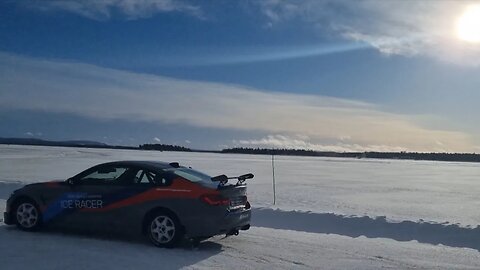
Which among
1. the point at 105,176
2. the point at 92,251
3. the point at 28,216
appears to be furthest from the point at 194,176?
the point at 28,216

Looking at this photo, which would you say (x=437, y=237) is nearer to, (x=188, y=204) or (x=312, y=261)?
(x=312, y=261)

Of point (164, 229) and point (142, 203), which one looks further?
point (142, 203)

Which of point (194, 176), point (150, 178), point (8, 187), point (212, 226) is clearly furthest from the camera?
point (8, 187)

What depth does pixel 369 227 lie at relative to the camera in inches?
452

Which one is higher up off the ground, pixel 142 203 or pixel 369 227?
pixel 142 203

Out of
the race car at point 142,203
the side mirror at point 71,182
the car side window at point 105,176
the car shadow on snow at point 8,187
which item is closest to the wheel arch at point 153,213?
the race car at point 142,203

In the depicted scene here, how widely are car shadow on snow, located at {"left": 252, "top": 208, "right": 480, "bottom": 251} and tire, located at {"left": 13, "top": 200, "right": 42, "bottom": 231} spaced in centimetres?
456

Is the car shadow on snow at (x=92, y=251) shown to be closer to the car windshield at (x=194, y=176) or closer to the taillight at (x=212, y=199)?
the taillight at (x=212, y=199)

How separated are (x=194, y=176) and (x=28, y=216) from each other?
3105mm

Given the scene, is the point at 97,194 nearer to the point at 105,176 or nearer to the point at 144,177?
the point at 105,176

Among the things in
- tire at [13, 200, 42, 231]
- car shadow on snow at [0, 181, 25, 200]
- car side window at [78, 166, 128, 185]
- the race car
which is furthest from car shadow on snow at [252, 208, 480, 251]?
car shadow on snow at [0, 181, 25, 200]

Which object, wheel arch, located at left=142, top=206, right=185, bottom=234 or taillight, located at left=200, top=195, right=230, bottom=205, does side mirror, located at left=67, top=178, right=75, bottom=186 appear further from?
taillight, located at left=200, top=195, right=230, bottom=205

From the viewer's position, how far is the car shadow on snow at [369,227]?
10.5m

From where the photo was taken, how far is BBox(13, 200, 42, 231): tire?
9453 millimetres
